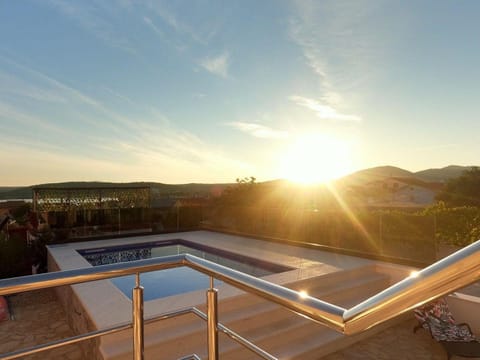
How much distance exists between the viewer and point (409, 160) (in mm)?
16797

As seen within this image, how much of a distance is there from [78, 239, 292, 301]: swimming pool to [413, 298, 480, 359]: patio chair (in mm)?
2698

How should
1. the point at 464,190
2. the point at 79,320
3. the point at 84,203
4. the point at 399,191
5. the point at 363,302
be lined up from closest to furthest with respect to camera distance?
the point at 363,302 < the point at 79,320 < the point at 84,203 < the point at 464,190 < the point at 399,191

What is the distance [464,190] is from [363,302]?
84.1ft

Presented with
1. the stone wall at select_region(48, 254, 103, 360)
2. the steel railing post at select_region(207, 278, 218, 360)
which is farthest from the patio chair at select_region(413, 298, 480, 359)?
the stone wall at select_region(48, 254, 103, 360)

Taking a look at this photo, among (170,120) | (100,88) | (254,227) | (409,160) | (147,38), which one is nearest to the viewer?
(147,38)

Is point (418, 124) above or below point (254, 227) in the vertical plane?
above

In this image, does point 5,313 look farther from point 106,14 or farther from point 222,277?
point 106,14

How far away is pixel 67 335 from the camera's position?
5402 mm

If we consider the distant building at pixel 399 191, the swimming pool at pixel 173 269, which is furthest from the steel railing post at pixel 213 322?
the distant building at pixel 399 191

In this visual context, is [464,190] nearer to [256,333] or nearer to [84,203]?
[256,333]

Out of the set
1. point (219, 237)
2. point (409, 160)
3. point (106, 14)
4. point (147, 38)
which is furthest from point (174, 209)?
point (409, 160)

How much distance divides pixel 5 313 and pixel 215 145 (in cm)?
955

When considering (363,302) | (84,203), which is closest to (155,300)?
(363,302)

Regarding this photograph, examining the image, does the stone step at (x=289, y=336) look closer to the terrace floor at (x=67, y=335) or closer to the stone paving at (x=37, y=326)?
the terrace floor at (x=67, y=335)
